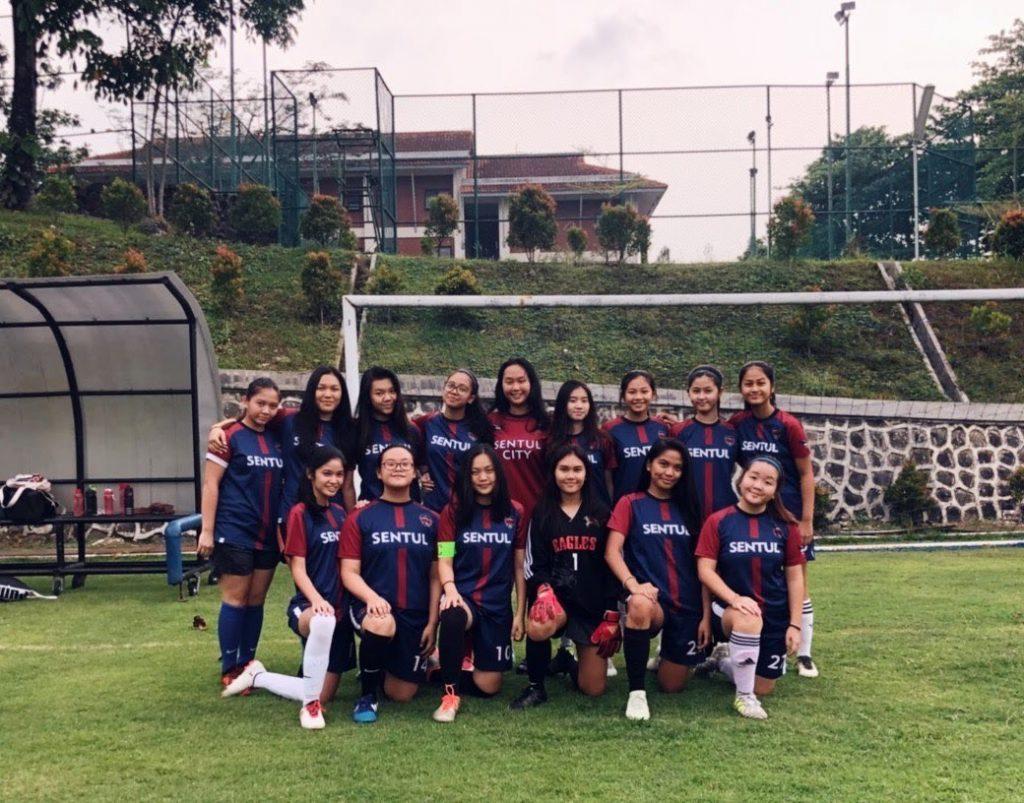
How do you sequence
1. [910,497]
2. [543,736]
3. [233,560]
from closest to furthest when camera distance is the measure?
[543,736]
[233,560]
[910,497]

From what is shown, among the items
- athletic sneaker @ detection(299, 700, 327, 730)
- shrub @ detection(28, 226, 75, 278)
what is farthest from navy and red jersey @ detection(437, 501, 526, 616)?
shrub @ detection(28, 226, 75, 278)

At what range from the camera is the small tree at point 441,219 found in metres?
16.6

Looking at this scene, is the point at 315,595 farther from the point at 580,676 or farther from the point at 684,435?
the point at 684,435

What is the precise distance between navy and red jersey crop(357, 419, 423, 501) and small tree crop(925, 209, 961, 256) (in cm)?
1294

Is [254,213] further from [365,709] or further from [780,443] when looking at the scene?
[365,709]

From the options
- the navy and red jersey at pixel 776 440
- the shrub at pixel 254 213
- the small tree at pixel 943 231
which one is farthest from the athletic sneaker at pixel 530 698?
the small tree at pixel 943 231

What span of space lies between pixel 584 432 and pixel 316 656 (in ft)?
5.73

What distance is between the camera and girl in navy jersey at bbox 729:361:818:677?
484 cm

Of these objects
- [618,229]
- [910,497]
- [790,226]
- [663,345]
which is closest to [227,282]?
[663,345]

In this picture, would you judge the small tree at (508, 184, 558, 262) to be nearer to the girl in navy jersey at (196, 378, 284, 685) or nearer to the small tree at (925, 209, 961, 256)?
the small tree at (925, 209, 961, 256)

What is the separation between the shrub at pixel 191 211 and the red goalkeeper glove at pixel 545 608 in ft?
41.6

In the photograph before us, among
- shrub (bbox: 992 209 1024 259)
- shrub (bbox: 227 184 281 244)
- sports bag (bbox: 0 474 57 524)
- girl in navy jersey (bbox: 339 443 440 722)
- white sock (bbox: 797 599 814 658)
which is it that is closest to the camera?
girl in navy jersey (bbox: 339 443 440 722)

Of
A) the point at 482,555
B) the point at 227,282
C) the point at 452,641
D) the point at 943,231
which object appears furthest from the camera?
the point at 943,231

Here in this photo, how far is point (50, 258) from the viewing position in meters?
12.2
